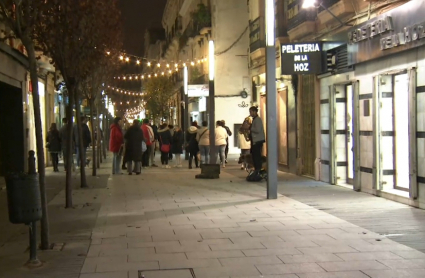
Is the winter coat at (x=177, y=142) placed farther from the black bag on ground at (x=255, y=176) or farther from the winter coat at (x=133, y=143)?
the black bag on ground at (x=255, y=176)

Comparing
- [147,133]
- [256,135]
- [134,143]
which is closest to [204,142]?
[147,133]

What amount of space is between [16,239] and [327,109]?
8.96 metres

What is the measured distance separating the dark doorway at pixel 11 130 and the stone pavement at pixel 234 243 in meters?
7.22

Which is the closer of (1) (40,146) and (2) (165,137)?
(1) (40,146)

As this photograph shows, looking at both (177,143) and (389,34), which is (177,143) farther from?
(389,34)

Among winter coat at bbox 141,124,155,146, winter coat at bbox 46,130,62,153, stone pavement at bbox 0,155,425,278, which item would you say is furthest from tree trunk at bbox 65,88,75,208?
winter coat at bbox 141,124,155,146

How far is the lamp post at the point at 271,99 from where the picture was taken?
11.8 meters

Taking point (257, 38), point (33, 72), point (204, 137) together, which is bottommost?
point (204, 137)

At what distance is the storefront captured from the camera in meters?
10.4

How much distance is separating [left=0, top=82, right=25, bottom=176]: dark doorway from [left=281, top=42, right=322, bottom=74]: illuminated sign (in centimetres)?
873

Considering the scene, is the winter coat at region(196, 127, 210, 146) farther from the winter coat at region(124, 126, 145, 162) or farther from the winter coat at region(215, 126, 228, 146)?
the winter coat at region(124, 126, 145, 162)

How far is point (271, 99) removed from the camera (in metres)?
12.0

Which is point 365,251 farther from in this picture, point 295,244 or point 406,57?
point 406,57

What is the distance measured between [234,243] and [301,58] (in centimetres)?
787
